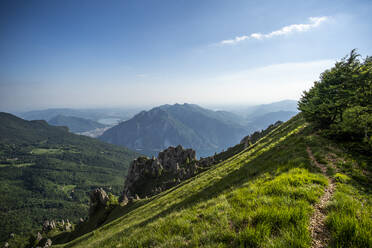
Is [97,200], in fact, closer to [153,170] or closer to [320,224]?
[153,170]

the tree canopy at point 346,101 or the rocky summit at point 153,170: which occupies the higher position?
the tree canopy at point 346,101

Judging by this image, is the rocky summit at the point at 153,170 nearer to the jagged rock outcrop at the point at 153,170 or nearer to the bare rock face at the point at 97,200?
the jagged rock outcrop at the point at 153,170

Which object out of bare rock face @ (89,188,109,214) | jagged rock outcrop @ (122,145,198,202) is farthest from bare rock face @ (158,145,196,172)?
bare rock face @ (89,188,109,214)

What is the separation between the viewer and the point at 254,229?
14.5ft

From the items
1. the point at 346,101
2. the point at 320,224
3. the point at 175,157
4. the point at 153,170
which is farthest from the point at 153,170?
the point at 320,224

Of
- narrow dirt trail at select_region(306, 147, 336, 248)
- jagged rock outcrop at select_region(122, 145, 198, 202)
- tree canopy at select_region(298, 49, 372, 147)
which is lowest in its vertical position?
jagged rock outcrop at select_region(122, 145, 198, 202)

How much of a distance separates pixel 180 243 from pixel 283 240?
10.6 ft

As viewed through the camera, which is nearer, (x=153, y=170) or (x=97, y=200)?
(x=97, y=200)

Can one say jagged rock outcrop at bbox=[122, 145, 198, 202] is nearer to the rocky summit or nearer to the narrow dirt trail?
the rocky summit

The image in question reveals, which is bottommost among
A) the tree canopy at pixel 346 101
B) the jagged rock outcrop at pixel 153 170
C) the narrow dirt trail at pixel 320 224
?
the jagged rock outcrop at pixel 153 170

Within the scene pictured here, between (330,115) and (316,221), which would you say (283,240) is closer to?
(316,221)

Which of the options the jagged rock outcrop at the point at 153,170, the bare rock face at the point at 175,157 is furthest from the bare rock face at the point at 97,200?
the bare rock face at the point at 175,157

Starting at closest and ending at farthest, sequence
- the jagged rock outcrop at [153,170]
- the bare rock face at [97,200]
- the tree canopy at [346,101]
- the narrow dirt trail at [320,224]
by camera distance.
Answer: the narrow dirt trail at [320,224]
the tree canopy at [346,101]
the bare rock face at [97,200]
the jagged rock outcrop at [153,170]

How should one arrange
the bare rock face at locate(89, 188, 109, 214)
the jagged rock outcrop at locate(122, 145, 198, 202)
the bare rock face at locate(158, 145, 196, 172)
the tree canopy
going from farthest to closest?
the bare rock face at locate(158, 145, 196, 172) → the jagged rock outcrop at locate(122, 145, 198, 202) → the bare rock face at locate(89, 188, 109, 214) → the tree canopy
